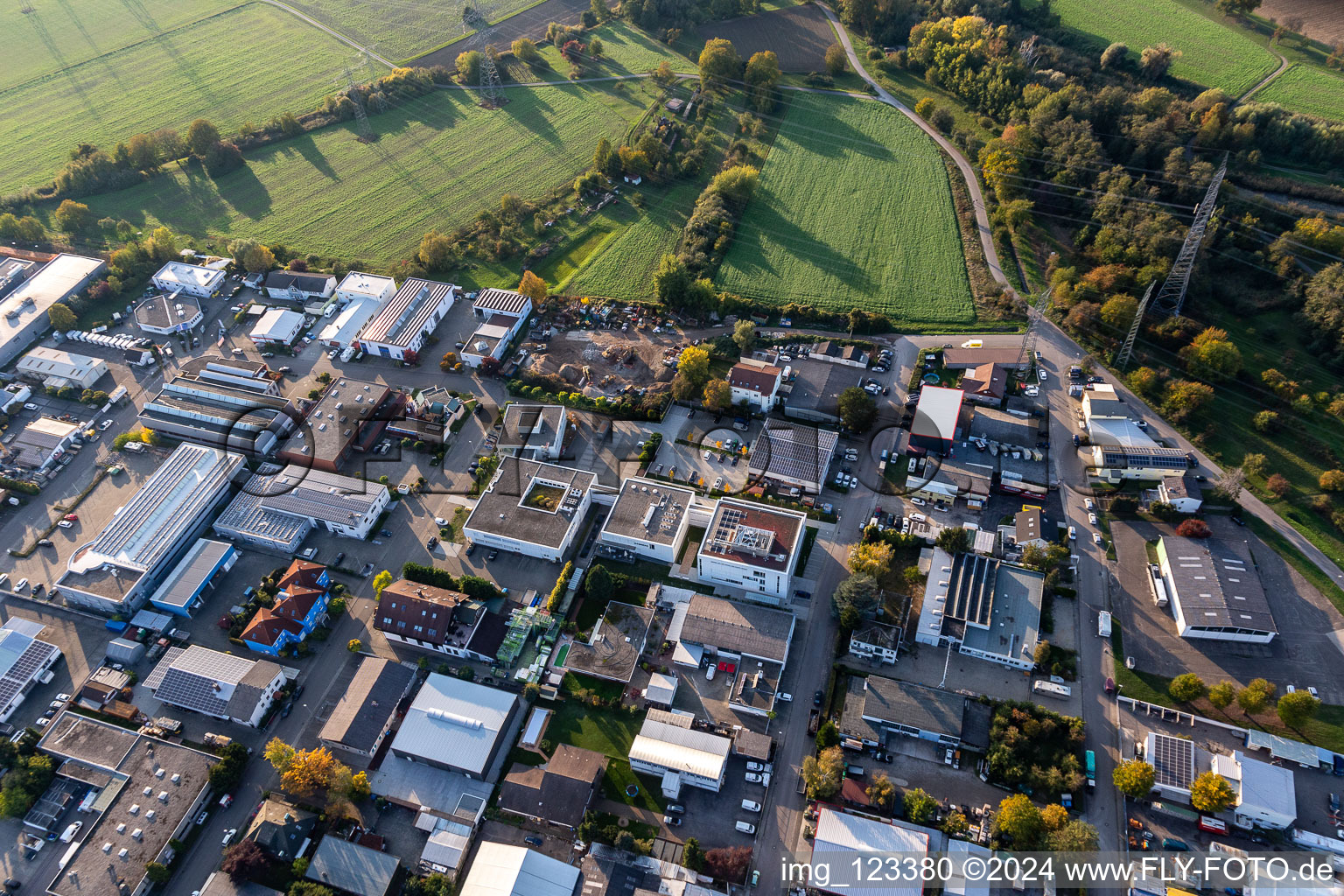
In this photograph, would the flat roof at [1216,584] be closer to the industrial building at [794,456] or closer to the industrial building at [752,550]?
the industrial building at [794,456]

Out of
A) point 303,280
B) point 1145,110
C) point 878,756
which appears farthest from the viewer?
point 1145,110

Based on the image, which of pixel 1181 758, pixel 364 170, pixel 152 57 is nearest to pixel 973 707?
pixel 1181 758

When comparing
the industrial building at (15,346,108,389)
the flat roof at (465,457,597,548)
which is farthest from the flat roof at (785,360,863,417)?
the industrial building at (15,346,108,389)

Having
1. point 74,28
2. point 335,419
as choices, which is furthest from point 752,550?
point 74,28

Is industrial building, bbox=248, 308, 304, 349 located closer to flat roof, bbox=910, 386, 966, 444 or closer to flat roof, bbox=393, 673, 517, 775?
flat roof, bbox=393, 673, 517, 775

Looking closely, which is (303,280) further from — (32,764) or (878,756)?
(878,756)

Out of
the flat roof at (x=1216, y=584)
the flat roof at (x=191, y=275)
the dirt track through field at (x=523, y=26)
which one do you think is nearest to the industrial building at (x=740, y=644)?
the flat roof at (x=1216, y=584)

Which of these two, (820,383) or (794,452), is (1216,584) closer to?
(794,452)
